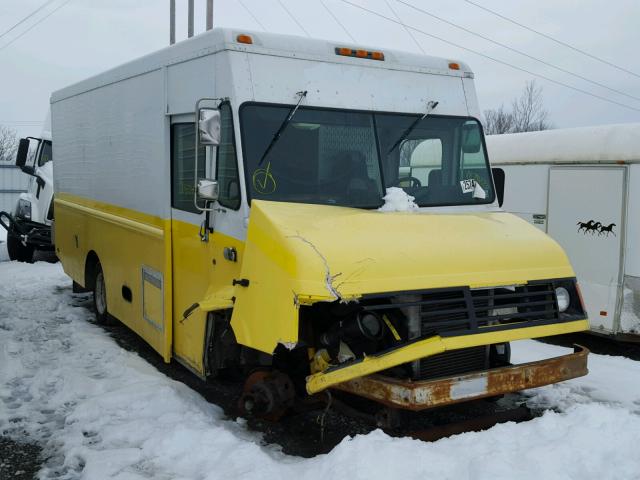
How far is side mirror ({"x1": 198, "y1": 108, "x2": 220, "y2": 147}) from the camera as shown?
188 inches

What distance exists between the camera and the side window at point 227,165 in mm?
4984

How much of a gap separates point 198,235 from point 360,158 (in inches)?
57.1

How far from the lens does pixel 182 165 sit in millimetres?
5984

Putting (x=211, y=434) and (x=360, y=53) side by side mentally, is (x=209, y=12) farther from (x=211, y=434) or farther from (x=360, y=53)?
(x=211, y=434)

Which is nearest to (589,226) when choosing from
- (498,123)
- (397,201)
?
(397,201)

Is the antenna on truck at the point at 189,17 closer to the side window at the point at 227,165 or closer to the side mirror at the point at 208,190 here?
the side window at the point at 227,165

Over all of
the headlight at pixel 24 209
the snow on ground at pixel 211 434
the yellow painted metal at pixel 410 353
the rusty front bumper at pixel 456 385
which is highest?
the headlight at pixel 24 209

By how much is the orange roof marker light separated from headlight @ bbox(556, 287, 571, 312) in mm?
2335

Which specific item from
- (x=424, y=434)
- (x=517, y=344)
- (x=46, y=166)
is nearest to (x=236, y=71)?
(x=424, y=434)

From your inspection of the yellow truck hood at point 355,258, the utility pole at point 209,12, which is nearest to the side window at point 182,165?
the yellow truck hood at point 355,258

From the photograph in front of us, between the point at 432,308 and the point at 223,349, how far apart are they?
1.82m

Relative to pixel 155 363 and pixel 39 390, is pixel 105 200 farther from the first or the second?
pixel 39 390

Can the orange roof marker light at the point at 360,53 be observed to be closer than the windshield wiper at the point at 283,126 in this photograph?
No

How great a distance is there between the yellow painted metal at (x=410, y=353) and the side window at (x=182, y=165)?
2.09 meters
